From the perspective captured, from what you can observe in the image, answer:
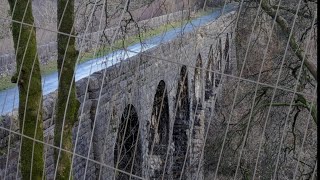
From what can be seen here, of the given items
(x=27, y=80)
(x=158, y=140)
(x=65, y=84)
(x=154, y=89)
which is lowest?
(x=158, y=140)

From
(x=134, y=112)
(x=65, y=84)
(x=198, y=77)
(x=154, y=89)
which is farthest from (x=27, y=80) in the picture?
(x=154, y=89)


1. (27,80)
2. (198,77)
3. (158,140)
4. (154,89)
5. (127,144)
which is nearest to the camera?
(27,80)

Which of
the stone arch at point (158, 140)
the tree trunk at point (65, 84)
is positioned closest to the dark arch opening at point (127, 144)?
the stone arch at point (158, 140)

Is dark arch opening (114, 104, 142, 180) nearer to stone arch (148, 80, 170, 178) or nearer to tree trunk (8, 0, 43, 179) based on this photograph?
stone arch (148, 80, 170, 178)

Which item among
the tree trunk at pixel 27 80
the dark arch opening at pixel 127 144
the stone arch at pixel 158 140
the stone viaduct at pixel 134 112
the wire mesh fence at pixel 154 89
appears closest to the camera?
the wire mesh fence at pixel 154 89

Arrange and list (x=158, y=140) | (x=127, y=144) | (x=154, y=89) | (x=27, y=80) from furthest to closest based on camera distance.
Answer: (x=154, y=89) < (x=158, y=140) < (x=127, y=144) < (x=27, y=80)

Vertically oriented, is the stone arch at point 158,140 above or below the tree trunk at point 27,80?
below

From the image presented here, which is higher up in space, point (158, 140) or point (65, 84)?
point (65, 84)

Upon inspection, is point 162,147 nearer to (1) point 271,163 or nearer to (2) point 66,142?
(1) point 271,163

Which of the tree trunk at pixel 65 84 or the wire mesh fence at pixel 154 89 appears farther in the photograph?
the tree trunk at pixel 65 84

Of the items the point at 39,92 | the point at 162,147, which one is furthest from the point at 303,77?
the point at 39,92

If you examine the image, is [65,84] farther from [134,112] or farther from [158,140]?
[134,112]

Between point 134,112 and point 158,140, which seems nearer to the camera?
point 158,140

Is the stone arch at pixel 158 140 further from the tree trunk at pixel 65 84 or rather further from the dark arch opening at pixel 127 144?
the tree trunk at pixel 65 84
